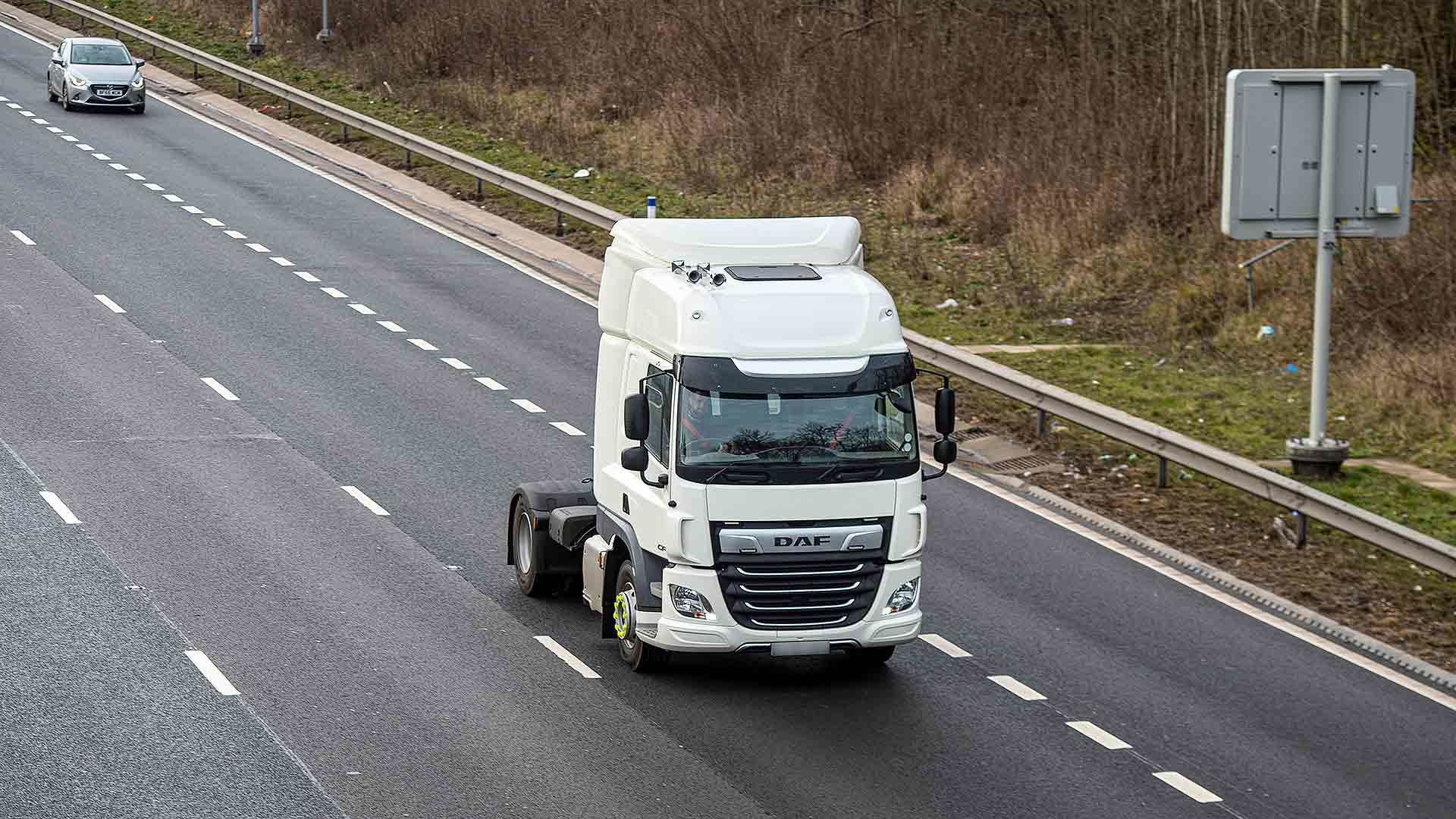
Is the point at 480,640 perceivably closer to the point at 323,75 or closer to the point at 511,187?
the point at 511,187

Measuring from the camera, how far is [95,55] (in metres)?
39.4

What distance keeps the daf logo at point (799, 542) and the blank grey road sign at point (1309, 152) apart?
6.64m

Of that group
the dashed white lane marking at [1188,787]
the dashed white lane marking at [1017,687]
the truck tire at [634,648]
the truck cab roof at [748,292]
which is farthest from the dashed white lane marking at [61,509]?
the dashed white lane marking at [1188,787]

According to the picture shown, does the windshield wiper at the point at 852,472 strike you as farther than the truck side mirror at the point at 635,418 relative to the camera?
No

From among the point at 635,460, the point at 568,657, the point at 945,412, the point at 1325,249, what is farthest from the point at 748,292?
the point at 1325,249

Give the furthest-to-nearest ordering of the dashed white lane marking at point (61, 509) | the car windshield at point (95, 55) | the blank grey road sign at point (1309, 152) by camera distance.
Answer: the car windshield at point (95, 55), the blank grey road sign at point (1309, 152), the dashed white lane marking at point (61, 509)

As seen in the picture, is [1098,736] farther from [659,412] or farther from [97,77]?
[97,77]

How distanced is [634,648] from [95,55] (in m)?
30.5

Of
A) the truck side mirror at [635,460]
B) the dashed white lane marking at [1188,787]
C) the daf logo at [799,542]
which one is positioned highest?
the truck side mirror at [635,460]

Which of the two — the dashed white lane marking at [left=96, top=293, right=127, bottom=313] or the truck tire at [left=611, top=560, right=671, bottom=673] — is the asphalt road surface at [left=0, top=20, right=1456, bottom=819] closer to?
the truck tire at [left=611, top=560, right=671, bottom=673]

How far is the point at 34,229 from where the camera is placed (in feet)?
92.3

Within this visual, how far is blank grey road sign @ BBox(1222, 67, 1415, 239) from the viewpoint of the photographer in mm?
17312

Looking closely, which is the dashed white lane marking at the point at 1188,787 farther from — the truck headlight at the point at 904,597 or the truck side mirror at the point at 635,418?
the truck side mirror at the point at 635,418

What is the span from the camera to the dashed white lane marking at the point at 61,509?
16047mm
